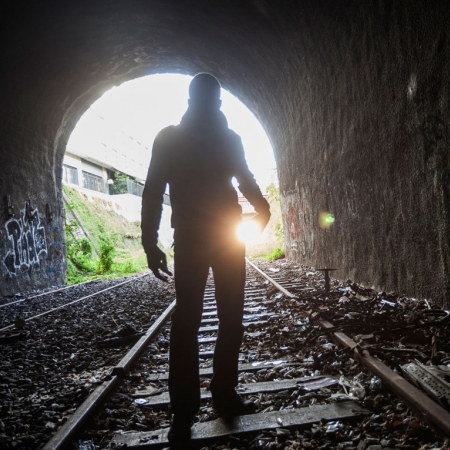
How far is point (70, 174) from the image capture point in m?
30.1

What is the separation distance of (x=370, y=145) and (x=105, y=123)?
37.7 meters

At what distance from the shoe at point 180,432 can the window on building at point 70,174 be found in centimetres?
2975

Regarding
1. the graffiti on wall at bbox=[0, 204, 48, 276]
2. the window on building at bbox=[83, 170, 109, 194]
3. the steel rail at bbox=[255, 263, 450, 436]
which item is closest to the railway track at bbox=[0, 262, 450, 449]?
the steel rail at bbox=[255, 263, 450, 436]

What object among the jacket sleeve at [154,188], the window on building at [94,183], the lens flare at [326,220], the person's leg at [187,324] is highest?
the window on building at [94,183]

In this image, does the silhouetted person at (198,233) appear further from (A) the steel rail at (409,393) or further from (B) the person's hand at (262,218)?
(A) the steel rail at (409,393)

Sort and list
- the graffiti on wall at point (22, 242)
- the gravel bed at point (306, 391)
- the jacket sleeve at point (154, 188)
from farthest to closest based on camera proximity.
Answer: the graffiti on wall at point (22, 242)
the jacket sleeve at point (154, 188)
the gravel bed at point (306, 391)

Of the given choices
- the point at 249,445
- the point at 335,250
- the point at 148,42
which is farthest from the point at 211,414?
the point at 148,42

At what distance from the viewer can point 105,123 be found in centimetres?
3897

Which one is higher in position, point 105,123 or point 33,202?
point 105,123

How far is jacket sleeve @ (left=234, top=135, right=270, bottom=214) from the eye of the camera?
7.93 feet

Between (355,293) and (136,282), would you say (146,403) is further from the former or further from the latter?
(136,282)

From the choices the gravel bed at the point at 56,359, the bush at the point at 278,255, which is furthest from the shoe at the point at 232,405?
the bush at the point at 278,255

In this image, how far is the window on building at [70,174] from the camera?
95.1 ft

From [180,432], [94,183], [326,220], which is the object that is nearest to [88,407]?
[180,432]
